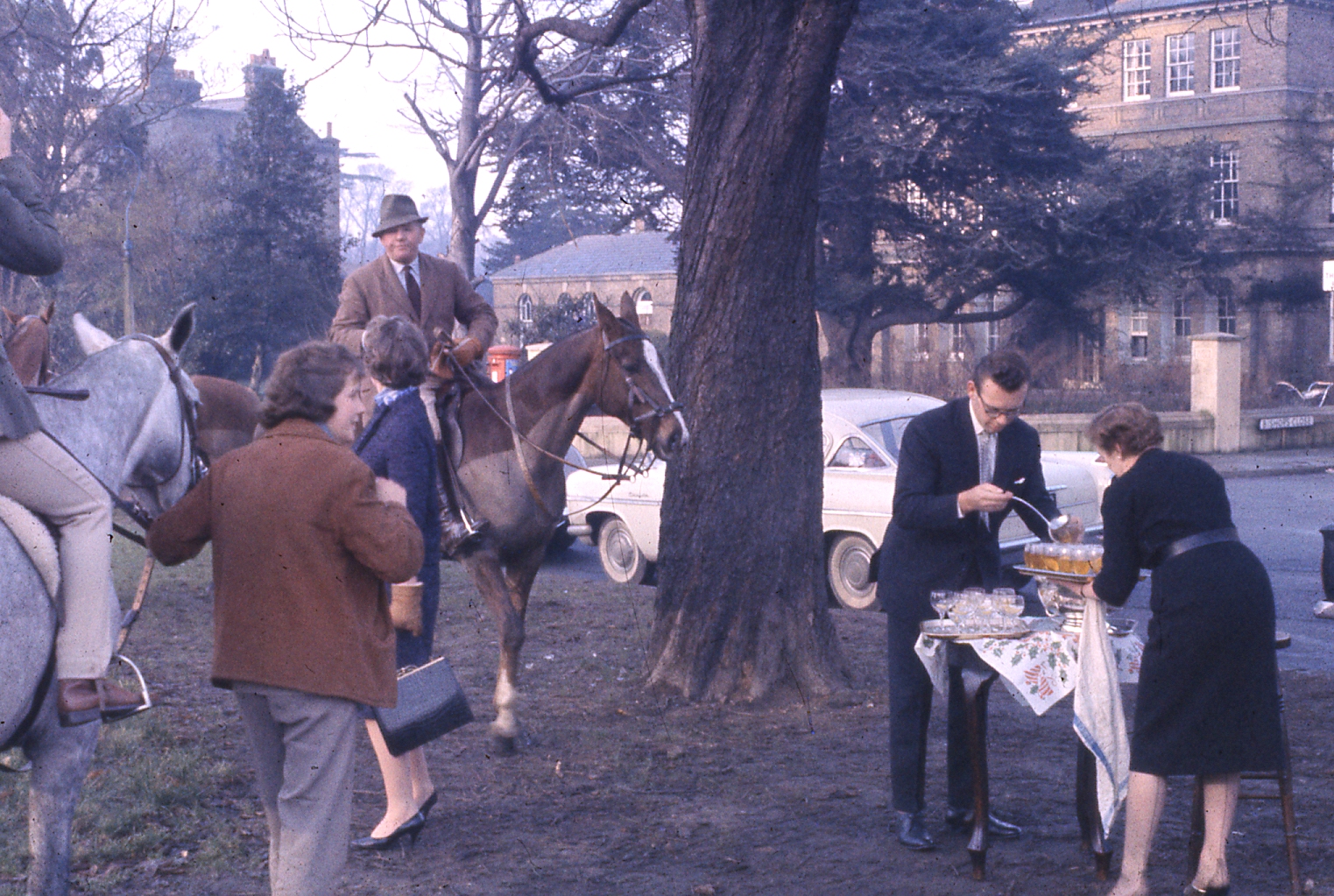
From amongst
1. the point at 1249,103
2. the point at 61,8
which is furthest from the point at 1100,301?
the point at 61,8

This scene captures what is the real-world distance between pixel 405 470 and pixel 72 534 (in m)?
1.72

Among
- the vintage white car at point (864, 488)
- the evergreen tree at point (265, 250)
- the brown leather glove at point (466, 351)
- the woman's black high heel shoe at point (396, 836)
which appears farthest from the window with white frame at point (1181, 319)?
the woman's black high heel shoe at point (396, 836)

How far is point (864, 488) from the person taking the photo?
11.5 m

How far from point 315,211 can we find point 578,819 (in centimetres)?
3677

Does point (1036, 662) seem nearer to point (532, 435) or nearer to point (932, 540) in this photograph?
point (932, 540)

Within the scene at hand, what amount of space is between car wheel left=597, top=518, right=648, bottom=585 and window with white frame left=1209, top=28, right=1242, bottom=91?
1755 inches

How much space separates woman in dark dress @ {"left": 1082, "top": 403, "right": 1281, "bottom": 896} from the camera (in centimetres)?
466

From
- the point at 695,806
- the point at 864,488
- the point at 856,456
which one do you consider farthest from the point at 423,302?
the point at 856,456

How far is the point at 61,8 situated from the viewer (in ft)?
53.4

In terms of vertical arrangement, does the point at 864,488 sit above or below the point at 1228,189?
below

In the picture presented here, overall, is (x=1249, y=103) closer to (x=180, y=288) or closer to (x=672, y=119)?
(x=672, y=119)

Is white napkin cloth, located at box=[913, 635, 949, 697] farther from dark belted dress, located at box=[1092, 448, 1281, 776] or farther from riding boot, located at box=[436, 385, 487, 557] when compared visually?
riding boot, located at box=[436, 385, 487, 557]

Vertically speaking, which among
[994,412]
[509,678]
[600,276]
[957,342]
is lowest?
[509,678]

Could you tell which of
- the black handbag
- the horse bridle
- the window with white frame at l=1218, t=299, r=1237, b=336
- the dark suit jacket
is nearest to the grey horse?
the black handbag
